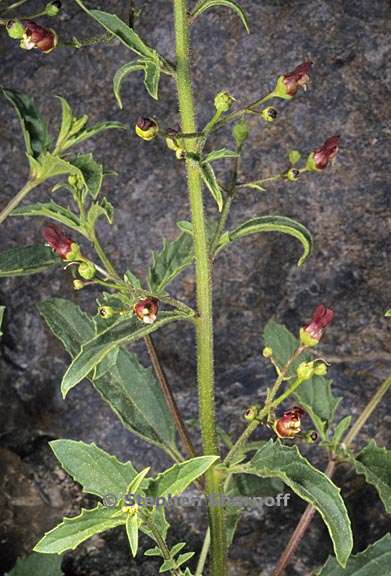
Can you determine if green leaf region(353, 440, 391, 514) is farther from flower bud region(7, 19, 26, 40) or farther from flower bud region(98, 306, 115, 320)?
flower bud region(7, 19, 26, 40)

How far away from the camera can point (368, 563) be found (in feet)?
7.25

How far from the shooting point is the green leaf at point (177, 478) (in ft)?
5.55

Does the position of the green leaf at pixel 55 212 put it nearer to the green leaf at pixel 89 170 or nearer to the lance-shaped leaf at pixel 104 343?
the green leaf at pixel 89 170

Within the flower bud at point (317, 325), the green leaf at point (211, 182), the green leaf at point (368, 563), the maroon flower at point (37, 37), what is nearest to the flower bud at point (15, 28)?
the maroon flower at point (37, 37)

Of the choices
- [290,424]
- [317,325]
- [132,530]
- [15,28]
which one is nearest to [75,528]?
[132,530]

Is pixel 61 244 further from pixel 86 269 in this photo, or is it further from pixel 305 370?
pixel 305 370

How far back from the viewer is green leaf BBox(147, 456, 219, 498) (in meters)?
1.69

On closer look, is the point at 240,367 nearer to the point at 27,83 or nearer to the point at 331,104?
the point at 331,104

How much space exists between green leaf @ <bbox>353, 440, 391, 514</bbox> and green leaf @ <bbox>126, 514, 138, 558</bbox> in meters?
0.58

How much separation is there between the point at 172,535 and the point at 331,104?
4.39 ft

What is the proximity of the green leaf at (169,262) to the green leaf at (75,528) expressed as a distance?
1.81 feet

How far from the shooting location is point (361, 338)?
8.53 feet

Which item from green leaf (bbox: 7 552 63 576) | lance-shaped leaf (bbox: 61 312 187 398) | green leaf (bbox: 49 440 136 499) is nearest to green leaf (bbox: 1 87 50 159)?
lance-shaped leaf (bbox: 61 312 187 398)

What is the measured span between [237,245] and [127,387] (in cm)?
60
